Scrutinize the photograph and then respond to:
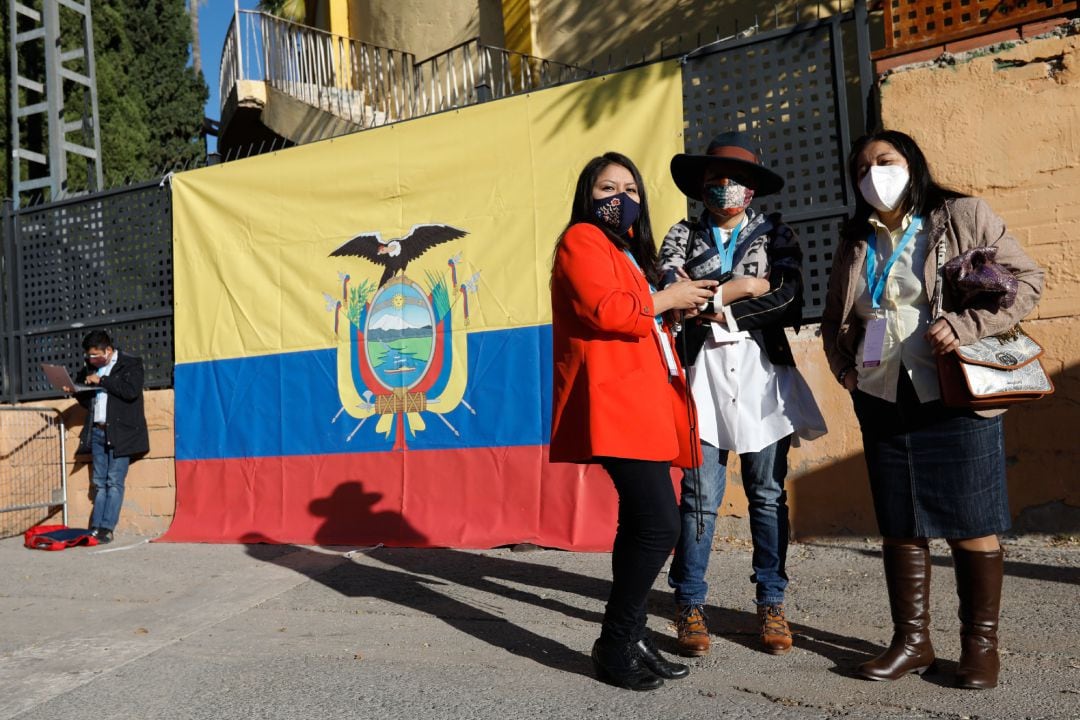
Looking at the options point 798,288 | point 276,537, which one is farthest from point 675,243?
point 276,537

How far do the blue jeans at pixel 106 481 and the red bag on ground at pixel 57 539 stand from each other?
6.2 inches

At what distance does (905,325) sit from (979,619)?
0.93 metres

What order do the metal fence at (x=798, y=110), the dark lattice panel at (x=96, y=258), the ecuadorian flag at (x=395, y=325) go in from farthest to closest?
the dark lattice panel at (x=96, y=258), the ecuadorian flag at (x=395, y=325), the metal fence at (x=798, y=110)

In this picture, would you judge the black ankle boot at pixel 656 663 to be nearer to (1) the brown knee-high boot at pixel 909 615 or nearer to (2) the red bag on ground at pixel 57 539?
(1) the brown knee-high boot at pixel 909 615

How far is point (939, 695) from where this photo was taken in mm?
2914

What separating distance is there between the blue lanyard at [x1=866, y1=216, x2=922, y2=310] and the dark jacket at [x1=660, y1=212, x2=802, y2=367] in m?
0.30

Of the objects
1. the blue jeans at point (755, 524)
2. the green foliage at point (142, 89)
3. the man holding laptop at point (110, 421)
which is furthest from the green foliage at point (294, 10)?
the blue jeans at point (755, 524)

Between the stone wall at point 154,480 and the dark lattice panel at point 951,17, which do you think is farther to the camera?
the stone wall at point 154,480

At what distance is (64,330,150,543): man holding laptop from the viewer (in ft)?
24.2

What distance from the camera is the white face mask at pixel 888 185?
315 centimetres

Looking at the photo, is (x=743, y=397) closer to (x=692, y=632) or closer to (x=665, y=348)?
(x=665, y=348)

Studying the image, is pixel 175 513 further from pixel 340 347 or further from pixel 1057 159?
pixel 1057 159

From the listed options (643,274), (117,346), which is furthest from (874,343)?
(117,346)

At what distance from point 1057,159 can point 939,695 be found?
329 centimetres
